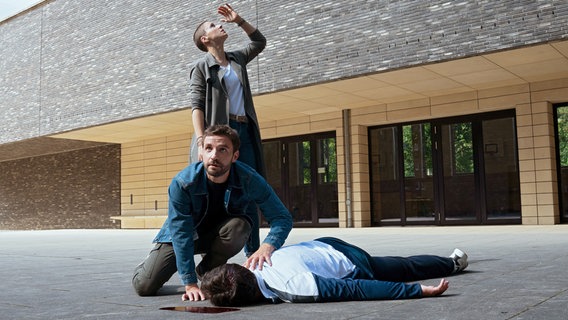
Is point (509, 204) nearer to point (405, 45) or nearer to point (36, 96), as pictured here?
point (405, 45)

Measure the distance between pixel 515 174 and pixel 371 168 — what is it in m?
3.32

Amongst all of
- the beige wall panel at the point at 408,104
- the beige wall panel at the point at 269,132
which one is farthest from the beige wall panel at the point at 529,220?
the beige wall panel at the point at 269,132

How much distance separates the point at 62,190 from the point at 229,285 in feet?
67.3

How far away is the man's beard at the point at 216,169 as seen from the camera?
282 cm

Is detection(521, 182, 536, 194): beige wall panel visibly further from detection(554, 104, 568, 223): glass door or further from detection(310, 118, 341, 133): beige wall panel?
detection(310, 118, 341, 133): beige wall panel

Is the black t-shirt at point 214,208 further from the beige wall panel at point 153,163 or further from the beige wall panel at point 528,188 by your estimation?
the beige wall panel at point 153,163

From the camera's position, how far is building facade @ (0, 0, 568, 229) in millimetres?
9805

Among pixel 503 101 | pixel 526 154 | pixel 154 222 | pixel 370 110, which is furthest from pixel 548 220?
pixel 154 222

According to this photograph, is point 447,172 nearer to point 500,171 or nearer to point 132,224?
point 500,171

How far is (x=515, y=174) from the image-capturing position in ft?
38.1

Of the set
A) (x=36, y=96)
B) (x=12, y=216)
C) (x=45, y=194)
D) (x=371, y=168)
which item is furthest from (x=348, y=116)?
(x=12, y=216)

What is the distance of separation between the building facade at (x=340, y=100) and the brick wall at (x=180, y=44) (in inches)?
1.2

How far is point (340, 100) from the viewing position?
1267 centimetres

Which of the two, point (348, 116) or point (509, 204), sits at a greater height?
point (348, 116)
